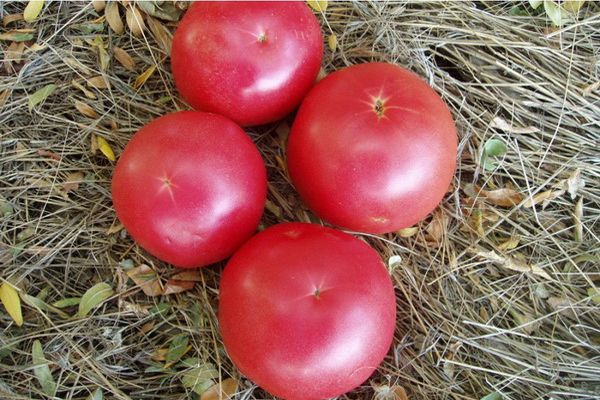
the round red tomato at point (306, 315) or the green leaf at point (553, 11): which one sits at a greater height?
the green leaf at point (553, 11)

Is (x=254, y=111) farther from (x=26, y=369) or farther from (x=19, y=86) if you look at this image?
(x=26, y=369)

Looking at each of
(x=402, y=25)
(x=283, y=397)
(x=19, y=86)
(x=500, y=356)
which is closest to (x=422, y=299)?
(x=500, y=356)

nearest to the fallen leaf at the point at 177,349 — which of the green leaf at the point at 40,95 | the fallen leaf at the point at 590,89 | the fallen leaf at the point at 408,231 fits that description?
the fallen leaf at the point at 408,231

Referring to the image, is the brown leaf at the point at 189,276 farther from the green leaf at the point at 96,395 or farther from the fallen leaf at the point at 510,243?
the fallen leaf at the point at 510,243

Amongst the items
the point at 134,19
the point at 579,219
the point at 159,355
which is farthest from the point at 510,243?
the point at 134,19

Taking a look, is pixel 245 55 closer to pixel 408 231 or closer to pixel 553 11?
pixel 408 231

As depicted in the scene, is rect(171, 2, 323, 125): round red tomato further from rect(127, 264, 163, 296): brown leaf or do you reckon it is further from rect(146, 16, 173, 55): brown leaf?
rect(127, 264, 163, 296): brown leaf
